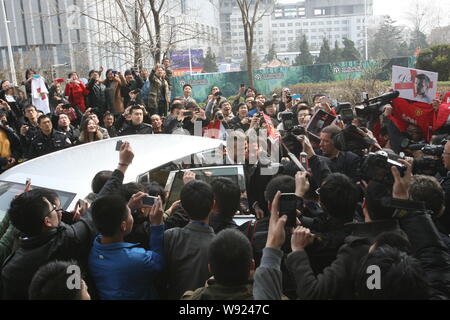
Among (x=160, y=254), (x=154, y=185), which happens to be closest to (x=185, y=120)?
(x=154, y=185)

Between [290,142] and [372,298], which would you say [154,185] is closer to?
[290,142]

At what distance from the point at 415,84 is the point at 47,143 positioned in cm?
476

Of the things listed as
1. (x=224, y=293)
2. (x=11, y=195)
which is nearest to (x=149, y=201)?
(x=224, y=293)

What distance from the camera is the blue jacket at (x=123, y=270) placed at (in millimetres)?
2572

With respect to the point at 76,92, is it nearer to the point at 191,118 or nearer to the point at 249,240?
the point at 191,118

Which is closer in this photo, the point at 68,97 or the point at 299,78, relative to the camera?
the point at 68,97

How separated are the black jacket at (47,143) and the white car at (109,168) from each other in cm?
202

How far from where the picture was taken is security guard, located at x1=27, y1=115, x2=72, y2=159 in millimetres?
6675

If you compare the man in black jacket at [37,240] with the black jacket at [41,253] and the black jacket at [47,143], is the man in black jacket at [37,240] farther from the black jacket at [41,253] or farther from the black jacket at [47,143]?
the black jacket at [47,143]

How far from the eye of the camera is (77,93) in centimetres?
1024

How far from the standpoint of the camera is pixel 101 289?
2.64 meters

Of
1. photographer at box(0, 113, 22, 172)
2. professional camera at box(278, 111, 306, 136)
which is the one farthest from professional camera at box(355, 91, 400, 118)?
photographer at box(0, 113, 22, 172)

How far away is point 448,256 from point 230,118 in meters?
6.00

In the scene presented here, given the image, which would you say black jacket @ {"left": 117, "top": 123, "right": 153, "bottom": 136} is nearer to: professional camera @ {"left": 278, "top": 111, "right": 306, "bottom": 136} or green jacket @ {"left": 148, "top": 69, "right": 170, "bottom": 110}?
green jacket @ {"left": 148, "top": 69, "right": 170, "bottom": 110}
